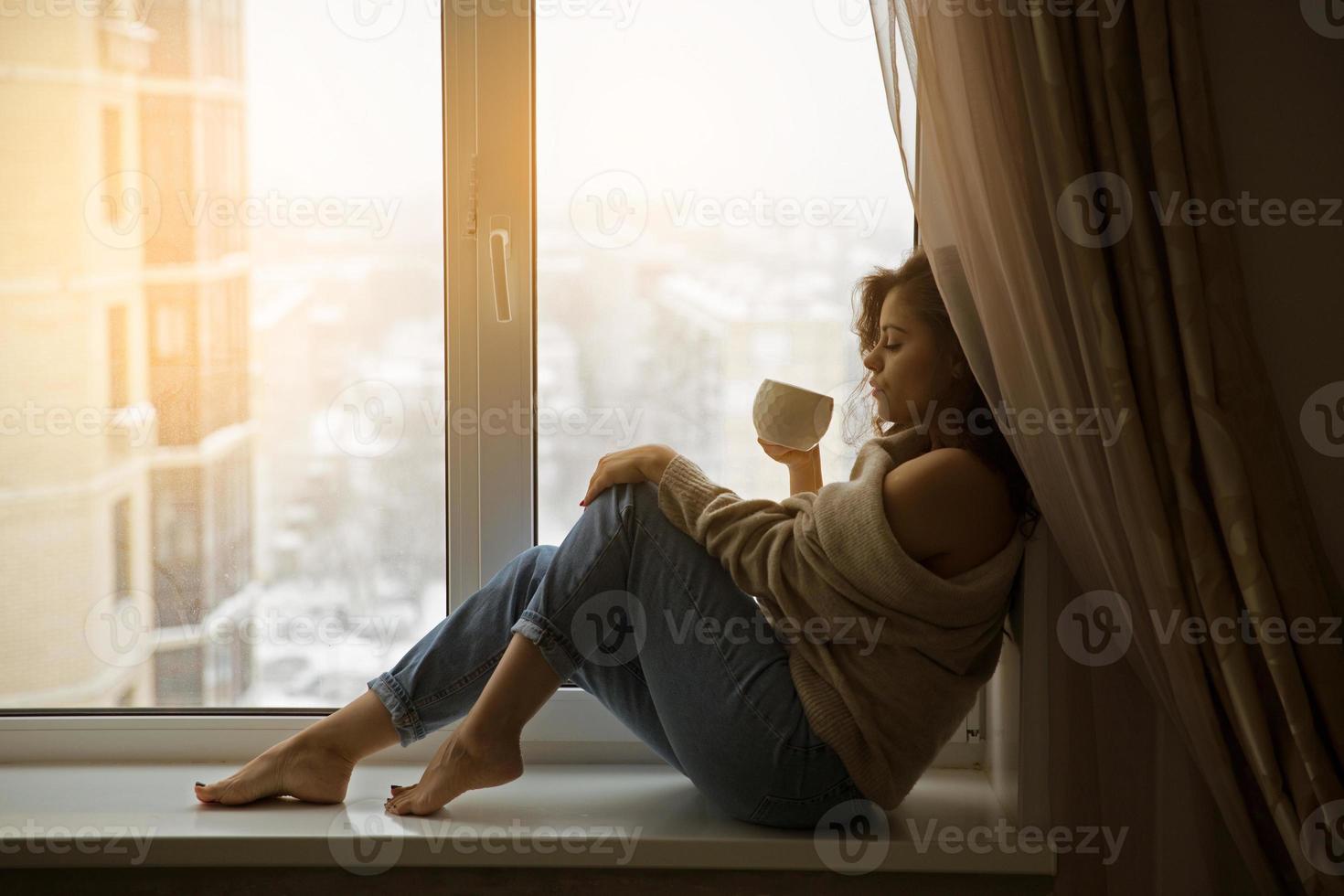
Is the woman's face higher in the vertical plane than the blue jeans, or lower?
higher

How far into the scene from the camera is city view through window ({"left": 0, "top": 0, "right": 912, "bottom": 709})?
1.62 meters

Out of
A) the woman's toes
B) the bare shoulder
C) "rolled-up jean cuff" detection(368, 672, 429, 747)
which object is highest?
the bare shoulder

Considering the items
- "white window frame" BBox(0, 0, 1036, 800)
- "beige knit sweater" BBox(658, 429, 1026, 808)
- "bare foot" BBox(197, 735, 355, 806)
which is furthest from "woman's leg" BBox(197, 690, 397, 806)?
"beige knit sweater" BBox(658, 429, 1026, 808)

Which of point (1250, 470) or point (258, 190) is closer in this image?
point (1250, 470)

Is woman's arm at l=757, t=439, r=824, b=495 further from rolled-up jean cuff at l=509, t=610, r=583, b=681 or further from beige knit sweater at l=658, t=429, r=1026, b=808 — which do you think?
rolled-up jean cuff at l=509, t=610, r=583, b=681

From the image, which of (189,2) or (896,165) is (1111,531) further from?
(189,2)

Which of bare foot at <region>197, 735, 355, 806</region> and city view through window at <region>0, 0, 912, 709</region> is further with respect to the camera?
city view through window at <region>0, 0, 912, 709</region>

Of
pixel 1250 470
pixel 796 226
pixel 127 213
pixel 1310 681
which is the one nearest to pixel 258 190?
pixel 127 213

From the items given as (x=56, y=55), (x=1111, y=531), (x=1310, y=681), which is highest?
(x=56, y=55)

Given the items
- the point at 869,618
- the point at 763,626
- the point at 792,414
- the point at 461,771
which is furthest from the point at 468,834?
the point at 792,414

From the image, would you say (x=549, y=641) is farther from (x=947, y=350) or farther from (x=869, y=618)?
(x=947, y=350)

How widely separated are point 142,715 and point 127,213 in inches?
29.4

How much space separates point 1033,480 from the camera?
A: 4.23 ft

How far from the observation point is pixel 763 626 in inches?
54.4
